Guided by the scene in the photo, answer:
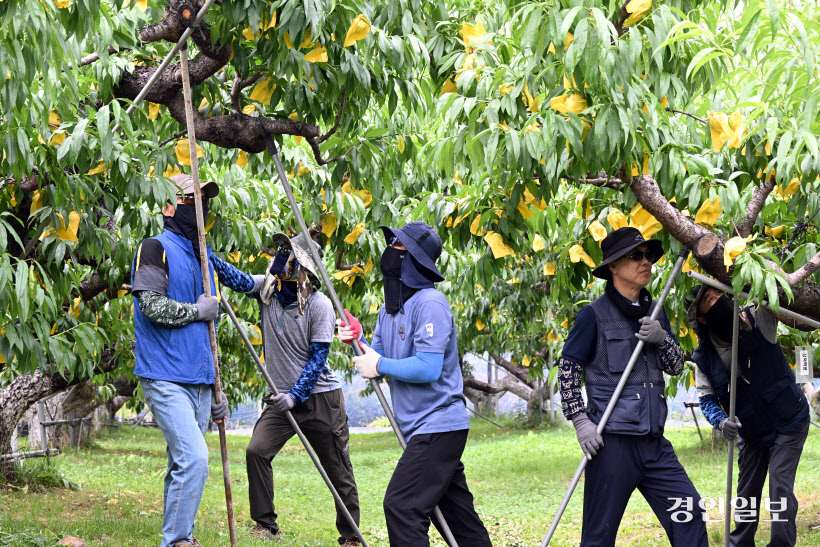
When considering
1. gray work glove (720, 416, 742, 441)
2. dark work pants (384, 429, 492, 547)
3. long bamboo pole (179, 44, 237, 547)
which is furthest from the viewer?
gray work glove (720, 416, 742, 441)

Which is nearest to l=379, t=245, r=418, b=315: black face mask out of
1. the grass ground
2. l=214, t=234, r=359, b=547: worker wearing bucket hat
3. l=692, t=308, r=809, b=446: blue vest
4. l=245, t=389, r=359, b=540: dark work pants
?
l=214, t=234, r=359, b=547: worker wearing bucket hat

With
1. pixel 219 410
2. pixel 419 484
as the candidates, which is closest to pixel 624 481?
pixel 419 484

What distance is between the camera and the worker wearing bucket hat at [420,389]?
3.41 metres

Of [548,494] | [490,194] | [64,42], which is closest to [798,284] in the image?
[490,194]

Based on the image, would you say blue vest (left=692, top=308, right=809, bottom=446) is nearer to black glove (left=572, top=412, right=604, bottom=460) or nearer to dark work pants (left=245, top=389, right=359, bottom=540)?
black glove (left=572, top=412, right=604, bottom=460)

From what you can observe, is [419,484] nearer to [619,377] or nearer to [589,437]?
[589,437]

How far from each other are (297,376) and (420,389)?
5.94 feet

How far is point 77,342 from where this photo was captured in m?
4.45

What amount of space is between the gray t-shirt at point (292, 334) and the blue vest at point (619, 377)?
1.86m

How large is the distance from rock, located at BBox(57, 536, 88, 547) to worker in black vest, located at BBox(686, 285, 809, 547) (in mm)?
3613

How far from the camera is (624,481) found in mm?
3623

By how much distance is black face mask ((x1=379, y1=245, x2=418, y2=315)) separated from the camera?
12.2 ft

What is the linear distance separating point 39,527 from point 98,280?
1.62 meters

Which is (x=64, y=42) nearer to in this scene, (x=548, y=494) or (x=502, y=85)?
(x=502, y=85)
